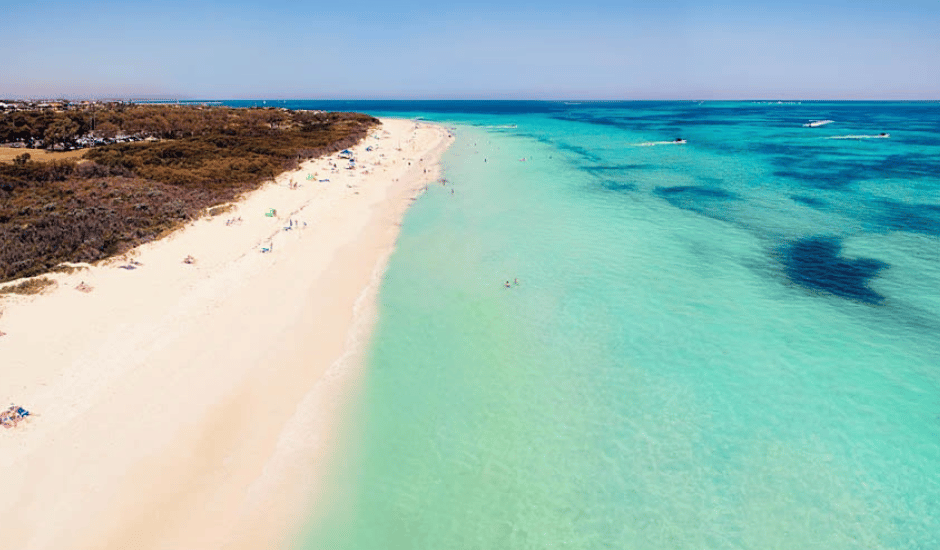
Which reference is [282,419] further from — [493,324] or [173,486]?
[493,324]

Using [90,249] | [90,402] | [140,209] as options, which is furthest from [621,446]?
[140,209]

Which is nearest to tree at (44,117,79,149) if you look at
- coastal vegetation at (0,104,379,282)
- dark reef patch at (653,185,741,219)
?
coastal vegetation at (0,104,379,282)

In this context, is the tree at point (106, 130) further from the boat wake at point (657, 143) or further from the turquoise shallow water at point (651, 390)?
the boat wake at point (657, 143)

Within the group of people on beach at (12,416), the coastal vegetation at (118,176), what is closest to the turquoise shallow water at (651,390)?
the group of people on beach at (12,416)

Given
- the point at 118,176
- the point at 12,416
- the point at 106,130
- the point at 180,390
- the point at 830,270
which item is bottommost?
the point at 180,390

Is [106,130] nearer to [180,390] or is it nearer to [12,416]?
[12,416]

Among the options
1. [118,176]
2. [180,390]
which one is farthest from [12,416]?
[118,176]

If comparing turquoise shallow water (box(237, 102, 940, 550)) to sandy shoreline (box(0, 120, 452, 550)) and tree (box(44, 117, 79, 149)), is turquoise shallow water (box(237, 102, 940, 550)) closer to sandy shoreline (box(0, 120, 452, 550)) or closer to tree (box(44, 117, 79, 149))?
sandy shoreline (box(0, 120, 452, 550))
